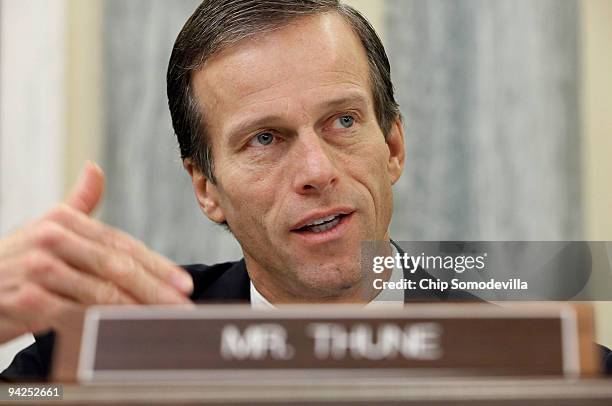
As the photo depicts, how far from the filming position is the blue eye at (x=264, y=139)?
4.17 ft

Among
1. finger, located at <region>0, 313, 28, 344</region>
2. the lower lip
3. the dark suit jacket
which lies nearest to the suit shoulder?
the dark suit jacket

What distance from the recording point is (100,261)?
72 centimetres

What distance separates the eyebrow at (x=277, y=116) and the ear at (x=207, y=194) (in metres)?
0.14

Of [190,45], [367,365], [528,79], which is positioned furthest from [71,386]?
[528,79]

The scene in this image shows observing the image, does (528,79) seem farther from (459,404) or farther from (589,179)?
(459,404)

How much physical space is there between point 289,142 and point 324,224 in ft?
0.48

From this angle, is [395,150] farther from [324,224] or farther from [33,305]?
[33,305]

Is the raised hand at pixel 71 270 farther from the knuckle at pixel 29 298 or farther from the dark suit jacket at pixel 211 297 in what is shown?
the dark suit jacket at pixel 211 297

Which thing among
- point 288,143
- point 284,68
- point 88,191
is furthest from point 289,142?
point 88,191

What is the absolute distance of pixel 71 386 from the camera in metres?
0.52

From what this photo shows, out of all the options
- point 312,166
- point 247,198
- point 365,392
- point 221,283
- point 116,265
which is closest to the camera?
point 365,392

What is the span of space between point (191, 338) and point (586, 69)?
71.9 inches

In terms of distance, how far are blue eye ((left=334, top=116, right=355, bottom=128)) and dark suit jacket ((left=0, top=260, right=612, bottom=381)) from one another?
273 millimetres

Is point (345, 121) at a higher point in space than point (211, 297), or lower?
higher
